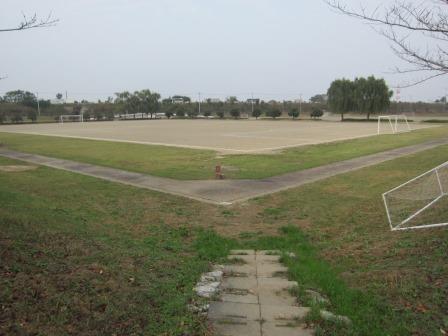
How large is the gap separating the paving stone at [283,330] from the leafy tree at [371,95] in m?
62.5

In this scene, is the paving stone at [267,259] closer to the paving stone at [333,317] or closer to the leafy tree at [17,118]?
the paving stone at [333,317]

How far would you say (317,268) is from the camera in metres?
5.37

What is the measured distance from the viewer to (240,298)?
440cm

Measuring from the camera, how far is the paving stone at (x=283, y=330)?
12.0 ft

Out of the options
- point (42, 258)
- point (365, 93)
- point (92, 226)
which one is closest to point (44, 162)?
point (92, 226)

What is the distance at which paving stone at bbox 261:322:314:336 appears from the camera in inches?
143

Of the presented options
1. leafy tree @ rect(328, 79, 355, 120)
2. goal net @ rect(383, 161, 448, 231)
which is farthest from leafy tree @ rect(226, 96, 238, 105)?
goal net @ rect(383, 161, 448, 231)

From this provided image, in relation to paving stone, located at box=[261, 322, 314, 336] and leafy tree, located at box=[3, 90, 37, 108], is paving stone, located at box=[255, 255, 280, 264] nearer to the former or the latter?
paving stone, located at box=[261, 322, 314, 336]

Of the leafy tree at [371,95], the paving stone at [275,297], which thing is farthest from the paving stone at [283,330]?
the leafy tree at [371,95]

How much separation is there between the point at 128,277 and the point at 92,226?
274cm

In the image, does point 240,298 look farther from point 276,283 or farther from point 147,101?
point 147,101

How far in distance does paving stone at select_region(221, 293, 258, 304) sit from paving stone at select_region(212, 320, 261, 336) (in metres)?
0.47

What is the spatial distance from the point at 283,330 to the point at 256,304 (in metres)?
0.58

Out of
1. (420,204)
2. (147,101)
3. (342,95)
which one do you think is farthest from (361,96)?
(420,204)
